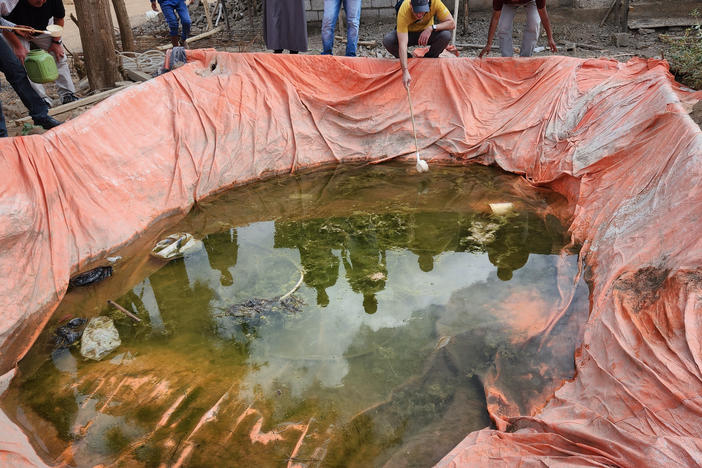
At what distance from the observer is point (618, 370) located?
2.38 metres

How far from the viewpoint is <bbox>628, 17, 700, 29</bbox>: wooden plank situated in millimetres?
7186

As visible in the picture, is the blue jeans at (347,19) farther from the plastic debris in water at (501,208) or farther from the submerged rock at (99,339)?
the submerged rock at (99,339)

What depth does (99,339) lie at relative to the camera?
10.1 feet

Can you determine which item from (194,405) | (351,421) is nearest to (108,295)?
(194,405)

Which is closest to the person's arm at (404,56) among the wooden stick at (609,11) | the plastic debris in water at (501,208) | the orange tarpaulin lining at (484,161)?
the orange tarpaulin lining at (484,161)

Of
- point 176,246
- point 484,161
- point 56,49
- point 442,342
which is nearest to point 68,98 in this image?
point 56,49

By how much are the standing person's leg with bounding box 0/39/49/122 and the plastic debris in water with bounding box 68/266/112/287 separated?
1719 millimetres

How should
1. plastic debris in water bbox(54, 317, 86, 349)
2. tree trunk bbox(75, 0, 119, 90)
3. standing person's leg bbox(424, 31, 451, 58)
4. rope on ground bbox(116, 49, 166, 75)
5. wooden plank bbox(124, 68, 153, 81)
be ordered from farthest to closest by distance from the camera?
rope on ground bbox(116, 49, 166, 75) < wooden plank bbox(124, 68, 153, 81) < tree trunk bbox(75, 0, 119, 90) < standing person's leg bbox(424, 31, 451, 58) < plastic debris in water bbox(54, 317, 86, 349)

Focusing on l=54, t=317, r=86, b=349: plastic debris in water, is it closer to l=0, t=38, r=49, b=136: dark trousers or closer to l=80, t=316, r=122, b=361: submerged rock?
l=80, t=316, r=122, b=361: submerged rock

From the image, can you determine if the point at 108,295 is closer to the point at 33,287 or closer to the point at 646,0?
the point at 33,287

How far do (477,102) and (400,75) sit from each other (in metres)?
0.87

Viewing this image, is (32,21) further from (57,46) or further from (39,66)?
(39,66)

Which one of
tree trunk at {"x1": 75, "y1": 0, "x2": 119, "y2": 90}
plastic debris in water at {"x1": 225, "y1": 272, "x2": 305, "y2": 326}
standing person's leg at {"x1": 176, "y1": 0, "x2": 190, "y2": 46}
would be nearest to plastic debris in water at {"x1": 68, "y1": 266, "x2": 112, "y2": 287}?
plastic debris in water at {"x1": 225, "y1": 272, "x2": 305, "y2": 326}

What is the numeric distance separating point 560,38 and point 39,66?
22.4 ft
